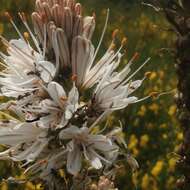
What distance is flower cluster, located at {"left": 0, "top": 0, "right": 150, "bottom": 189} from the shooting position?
218cm

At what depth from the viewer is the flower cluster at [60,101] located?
2.18 meters

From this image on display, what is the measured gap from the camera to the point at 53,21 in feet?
7.41

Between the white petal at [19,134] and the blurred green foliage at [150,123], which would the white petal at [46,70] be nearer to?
the white petal at [19,134]

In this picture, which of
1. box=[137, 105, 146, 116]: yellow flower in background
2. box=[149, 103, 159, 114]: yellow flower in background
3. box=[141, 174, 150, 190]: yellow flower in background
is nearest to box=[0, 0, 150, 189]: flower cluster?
box=[141, 174, 150, 190]: yellow flower in background

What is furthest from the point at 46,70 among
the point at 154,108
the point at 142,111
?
the point at 154,108

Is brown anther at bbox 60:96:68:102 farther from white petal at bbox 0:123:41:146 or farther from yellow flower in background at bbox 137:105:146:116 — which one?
yellow flower in background at bbox 137:105:146:116

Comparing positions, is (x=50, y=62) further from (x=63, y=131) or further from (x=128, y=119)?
(x=128, y=119)

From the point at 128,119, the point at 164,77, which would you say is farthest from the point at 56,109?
the point at 164,77

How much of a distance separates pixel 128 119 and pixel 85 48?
3377 millimetres

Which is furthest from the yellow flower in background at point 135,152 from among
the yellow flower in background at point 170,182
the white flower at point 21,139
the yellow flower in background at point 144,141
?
the white flower at point 21,139

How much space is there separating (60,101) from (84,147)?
19cm

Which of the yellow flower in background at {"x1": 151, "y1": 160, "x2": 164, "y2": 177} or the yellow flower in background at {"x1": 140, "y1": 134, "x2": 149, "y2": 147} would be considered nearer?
the yellow flower in background at {"x1": 151, "y1": 160, "x2": 164, "y2": 177}

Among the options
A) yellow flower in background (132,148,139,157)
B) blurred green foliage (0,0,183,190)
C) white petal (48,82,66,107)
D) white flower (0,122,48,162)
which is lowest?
blurred green foliage (0,0,183,190)

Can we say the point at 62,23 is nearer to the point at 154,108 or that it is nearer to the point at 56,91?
the point at 56,91
